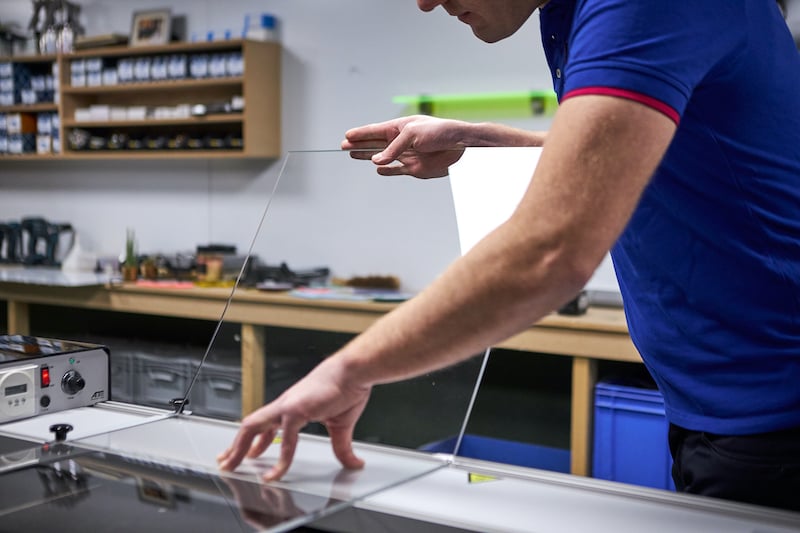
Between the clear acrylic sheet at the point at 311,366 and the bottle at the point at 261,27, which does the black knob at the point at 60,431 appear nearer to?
the clear acrylic sheet at the point at 311,366

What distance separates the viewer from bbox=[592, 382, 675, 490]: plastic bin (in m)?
3.01

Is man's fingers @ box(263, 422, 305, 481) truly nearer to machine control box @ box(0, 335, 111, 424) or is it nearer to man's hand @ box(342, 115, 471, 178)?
man's hand @ box(342, 115, 471, 178)

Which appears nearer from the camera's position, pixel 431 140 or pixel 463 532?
pixel 463 532

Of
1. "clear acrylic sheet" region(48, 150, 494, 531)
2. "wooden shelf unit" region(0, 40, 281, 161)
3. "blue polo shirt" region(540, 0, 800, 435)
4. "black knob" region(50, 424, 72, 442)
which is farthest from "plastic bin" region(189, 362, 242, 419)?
"wooden shelf unit" region(0, 40, 281, 161)

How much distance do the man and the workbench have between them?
0.72 feet

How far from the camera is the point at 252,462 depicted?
950 mm

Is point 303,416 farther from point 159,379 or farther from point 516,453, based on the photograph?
point 516,453

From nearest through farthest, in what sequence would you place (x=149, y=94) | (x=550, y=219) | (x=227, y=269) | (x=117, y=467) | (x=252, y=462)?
1. (x=550, y=219)
2. (x=252, y=462)
3. (x=117, y=467)
4. (x=227, y=269)
5. (x=149, y=94)

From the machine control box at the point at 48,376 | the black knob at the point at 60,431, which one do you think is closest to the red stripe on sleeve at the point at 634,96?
the black knob at the point at 60,431

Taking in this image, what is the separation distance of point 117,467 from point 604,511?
61 cm

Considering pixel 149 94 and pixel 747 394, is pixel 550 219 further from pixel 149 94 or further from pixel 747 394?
pixel 149 94

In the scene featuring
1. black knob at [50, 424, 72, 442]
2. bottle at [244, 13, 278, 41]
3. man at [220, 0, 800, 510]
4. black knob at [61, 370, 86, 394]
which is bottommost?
black knob at [50, 424, 72, 442]

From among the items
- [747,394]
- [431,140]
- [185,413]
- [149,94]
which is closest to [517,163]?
[431,140]

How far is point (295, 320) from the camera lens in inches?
52.9
